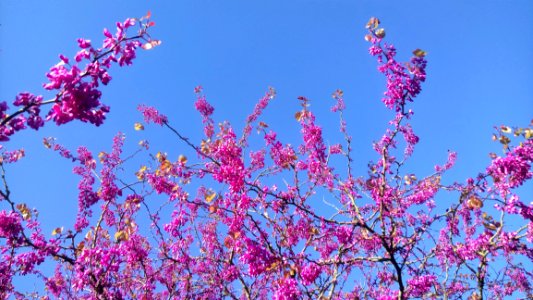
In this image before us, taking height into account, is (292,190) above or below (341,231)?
above

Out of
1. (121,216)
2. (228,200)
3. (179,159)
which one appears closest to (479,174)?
(228,200)

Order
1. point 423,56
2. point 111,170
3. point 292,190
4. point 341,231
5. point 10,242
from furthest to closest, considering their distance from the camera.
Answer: point 111,170 < point 292,190 < point 341,231 < point 10,242 < point 423,56

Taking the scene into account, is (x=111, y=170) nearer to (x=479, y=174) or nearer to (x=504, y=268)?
(x=479, y=174)

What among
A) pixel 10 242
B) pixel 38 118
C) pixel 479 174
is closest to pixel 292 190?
pixel 479 174

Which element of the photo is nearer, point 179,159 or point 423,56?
point 423,56

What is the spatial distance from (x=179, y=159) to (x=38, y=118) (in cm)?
324

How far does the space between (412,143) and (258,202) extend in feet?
11.3

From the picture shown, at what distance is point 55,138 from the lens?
29.2 feet

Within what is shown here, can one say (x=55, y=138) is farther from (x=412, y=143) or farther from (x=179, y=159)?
(x=412, y=143)

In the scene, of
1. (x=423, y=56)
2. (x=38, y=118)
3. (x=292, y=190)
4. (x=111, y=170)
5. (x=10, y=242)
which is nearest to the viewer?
(x=38, y=118)

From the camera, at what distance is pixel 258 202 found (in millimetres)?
7098

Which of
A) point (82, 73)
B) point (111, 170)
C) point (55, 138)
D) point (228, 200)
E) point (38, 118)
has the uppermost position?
point (55, 138)

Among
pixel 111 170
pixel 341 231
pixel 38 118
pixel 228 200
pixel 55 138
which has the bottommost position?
pixel 38 118

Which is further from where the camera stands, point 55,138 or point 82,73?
point 55,138
